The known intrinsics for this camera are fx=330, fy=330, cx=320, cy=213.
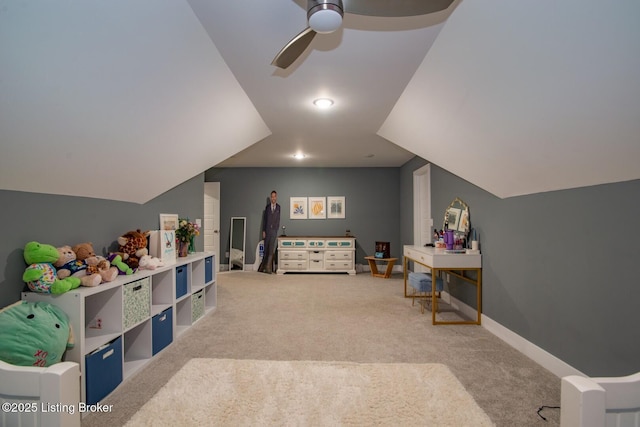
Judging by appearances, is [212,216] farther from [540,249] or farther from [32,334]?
[540,249]

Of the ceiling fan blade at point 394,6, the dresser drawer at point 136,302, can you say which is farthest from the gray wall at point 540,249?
the ceiling fan blade at point 394,6

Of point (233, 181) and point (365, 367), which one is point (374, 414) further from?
point (233, 181)

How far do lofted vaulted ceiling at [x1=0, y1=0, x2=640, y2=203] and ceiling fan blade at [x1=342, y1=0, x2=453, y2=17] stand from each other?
0.23 metres

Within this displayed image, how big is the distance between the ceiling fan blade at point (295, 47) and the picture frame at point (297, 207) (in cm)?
569

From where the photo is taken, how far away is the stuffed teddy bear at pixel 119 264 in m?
2.46

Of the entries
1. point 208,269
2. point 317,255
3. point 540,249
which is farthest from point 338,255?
point 540,249

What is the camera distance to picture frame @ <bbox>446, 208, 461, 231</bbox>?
4.09m

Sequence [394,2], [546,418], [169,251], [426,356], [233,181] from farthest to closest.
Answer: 1. [233,181]
2. [169,251]
3. [426,356]
4. [546,418]
5. [394,2]

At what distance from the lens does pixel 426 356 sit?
275cm

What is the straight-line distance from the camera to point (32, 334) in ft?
5.39

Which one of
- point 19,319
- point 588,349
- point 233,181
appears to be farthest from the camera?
point 233,181

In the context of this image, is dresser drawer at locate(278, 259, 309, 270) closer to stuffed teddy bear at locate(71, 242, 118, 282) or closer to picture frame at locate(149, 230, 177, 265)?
picture frame at locate(149, 230, 177, 265)

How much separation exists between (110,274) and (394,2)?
231 cm

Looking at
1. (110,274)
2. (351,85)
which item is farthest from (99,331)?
(351,85)
